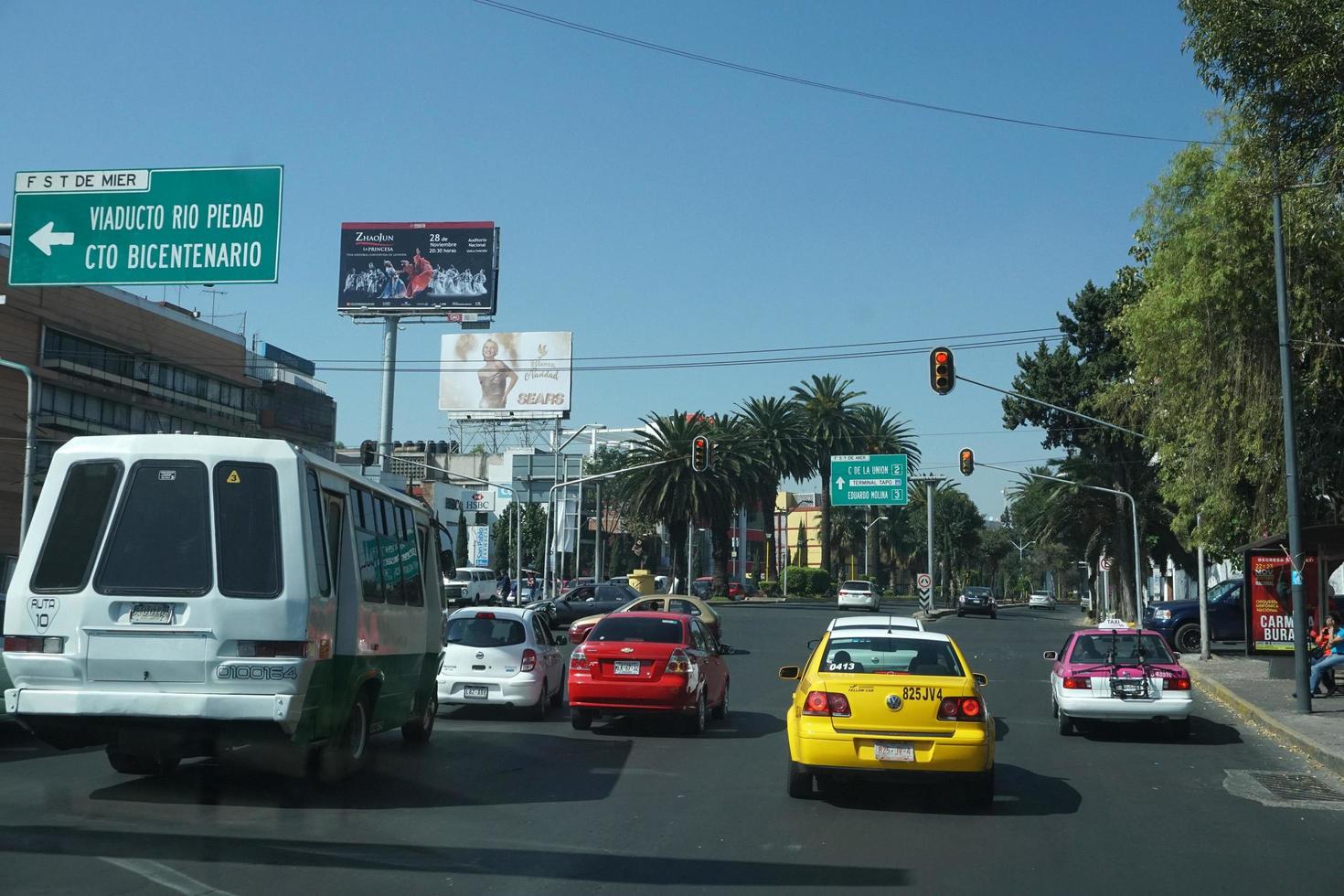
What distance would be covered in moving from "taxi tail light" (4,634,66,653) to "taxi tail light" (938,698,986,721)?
713 centimetres

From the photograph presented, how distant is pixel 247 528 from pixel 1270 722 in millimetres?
14851

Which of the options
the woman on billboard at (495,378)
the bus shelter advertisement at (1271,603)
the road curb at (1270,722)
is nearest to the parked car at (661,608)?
the road curb at (1270,722)

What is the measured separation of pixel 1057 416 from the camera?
5603 centimetres

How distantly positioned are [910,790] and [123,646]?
22.9ft

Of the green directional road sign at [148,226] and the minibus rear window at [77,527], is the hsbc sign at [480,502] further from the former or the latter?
the minibus rear window at [77,527]

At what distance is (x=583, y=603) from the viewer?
4241 cm

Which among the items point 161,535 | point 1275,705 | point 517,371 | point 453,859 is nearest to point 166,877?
point 453,859

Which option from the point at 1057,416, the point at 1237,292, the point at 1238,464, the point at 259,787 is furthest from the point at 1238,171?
the point at 1057,416

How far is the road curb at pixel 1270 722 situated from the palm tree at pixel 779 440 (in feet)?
145

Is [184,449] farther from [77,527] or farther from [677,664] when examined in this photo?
[677,664]

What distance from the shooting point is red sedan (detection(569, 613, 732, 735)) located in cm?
1642

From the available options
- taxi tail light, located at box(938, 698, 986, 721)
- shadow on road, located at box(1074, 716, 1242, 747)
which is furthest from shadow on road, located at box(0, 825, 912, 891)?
shadow on road, located at box(1074, 716, 1242, 747)

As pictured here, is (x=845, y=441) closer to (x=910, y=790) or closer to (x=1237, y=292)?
(x=1237, y=292)

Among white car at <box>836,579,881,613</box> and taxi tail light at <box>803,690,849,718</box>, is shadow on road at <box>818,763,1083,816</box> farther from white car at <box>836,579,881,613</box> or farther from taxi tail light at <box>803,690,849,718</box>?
white car at <box>836,579,881,613</box>
